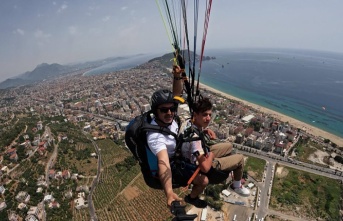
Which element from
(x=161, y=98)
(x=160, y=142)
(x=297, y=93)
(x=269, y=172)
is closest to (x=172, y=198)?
(x=160, y=142)

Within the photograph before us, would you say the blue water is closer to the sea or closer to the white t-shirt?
the sea

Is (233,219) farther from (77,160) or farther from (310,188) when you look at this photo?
(77,160)

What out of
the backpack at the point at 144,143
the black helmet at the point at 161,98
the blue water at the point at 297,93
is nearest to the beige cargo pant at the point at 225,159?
the backpack at the point at 144,143

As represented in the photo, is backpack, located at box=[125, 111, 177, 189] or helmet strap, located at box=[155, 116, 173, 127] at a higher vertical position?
helmet strap, located at box=[155, 116, 173, 127]

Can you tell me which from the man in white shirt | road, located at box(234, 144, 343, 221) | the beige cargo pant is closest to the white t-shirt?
the man in white shirt

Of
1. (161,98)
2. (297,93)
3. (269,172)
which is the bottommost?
(297,93)

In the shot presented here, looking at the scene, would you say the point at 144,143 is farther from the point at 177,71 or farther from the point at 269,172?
the point at 269,172

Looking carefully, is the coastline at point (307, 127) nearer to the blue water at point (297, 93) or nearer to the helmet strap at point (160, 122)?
the blue water at point (297, 93)

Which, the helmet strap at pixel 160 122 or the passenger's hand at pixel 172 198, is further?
the helmet strap at pixel 160 122
